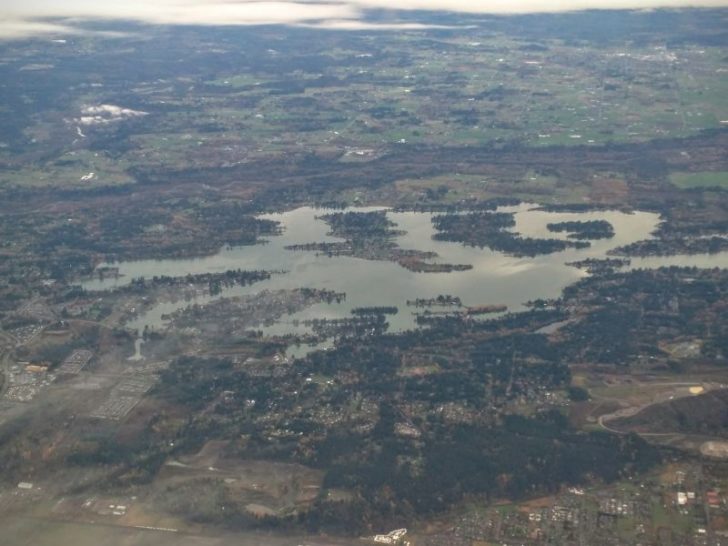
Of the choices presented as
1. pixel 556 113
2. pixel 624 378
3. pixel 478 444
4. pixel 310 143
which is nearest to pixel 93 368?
pixel 478 444

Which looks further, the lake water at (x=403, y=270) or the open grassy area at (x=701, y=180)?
the open grassy area at (x=701, y=180)

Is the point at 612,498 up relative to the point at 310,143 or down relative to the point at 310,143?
down

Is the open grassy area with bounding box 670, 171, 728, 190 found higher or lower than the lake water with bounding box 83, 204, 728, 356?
higher

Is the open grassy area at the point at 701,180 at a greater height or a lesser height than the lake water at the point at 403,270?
greater

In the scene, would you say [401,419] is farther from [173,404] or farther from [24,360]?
[24,360]

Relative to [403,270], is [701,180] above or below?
above

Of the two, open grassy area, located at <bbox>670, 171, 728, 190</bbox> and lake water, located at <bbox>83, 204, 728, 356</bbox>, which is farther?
open grassy area, located at <bbox>670, 171, 728, 190</bbox>

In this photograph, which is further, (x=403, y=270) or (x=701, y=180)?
(x=701, y=180)

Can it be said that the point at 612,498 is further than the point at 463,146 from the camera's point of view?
No
